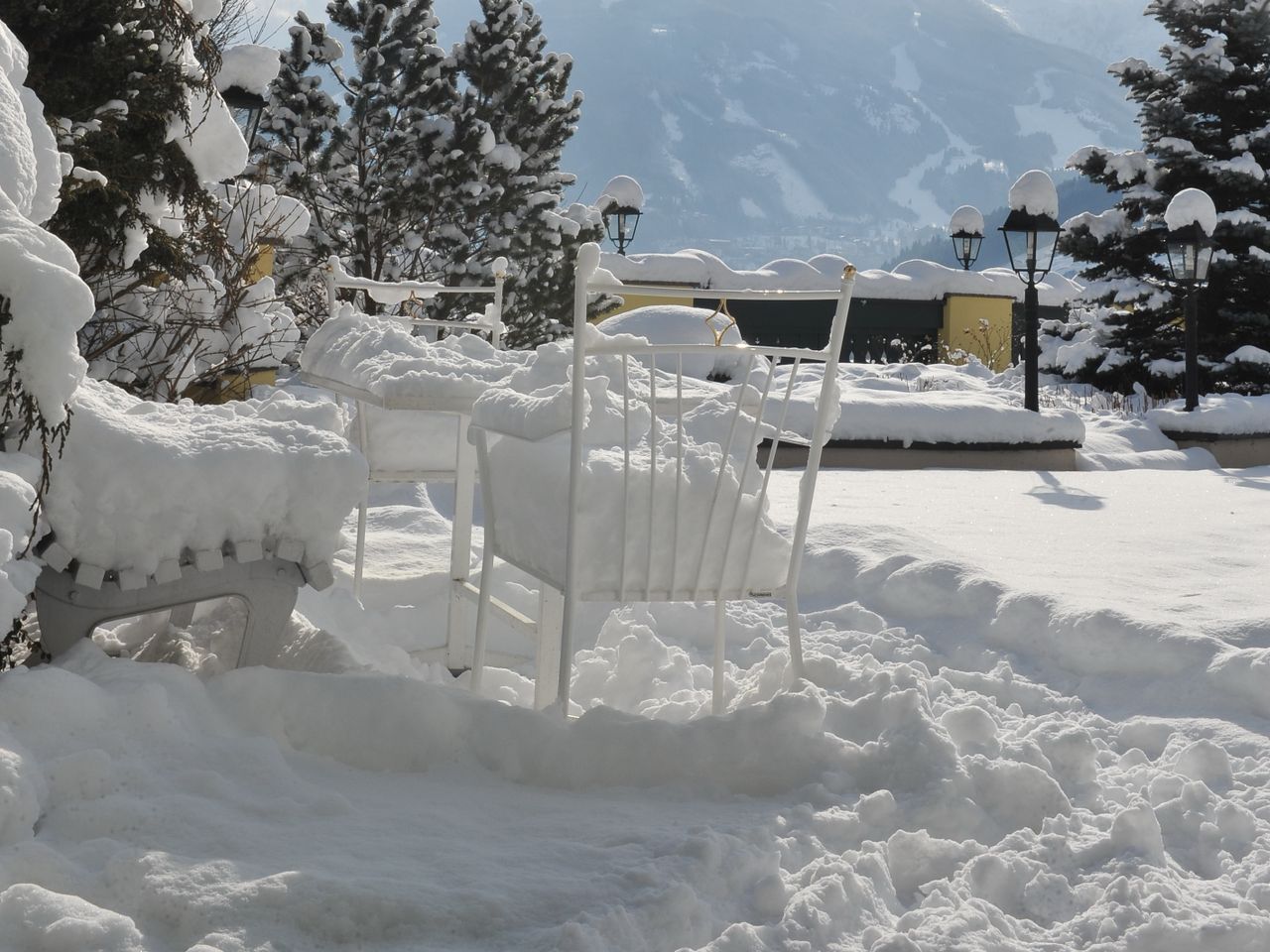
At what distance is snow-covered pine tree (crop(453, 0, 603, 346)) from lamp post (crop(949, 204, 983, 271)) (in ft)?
13.1

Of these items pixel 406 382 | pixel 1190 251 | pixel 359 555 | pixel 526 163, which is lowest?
pixel 359 555

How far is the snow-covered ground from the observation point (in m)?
1.50

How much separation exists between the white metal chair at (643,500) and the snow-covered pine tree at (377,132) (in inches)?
381

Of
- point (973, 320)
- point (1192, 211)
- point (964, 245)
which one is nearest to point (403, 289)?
point (1192, 211)

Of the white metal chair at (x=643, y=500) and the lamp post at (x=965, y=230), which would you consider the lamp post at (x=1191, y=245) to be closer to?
the lamp post at (x=965, y=230)

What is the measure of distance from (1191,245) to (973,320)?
23.3 ft

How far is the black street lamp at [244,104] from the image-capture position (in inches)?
223

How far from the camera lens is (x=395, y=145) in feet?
38.9

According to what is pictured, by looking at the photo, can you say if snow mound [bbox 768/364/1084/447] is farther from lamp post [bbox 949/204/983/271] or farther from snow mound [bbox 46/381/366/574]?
lamp post [bbox 949/204/983/271]

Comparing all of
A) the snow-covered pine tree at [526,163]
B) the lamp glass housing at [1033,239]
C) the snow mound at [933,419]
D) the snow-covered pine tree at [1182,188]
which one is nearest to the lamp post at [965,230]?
the snow-covered pine tree at [1182,188]

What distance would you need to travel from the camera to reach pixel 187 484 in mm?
2016

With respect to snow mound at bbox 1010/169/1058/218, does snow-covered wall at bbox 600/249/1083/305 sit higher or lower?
lower

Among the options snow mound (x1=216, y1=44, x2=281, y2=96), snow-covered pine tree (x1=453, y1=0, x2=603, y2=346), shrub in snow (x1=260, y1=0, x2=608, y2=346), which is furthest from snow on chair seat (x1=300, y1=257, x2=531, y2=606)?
snow-covered pine tree (x1=453, y1=0, x2=603, y2=346)

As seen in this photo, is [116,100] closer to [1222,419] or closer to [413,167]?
[1222,419]
